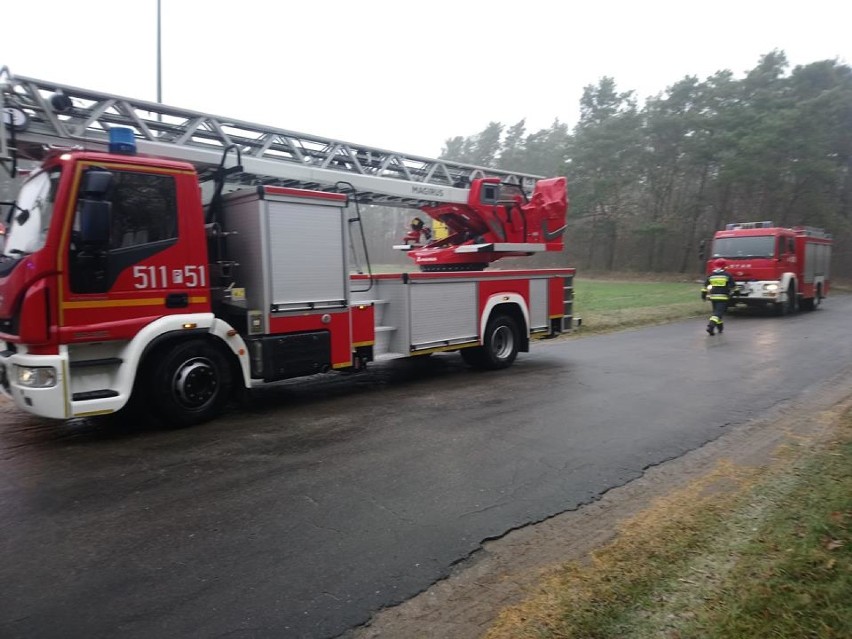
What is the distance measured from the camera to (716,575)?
10.0 feet

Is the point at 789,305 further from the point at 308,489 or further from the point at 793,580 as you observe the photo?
the point at 308,489

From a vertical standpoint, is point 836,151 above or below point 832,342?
above

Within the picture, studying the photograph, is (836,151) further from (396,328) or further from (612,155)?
(396,328)

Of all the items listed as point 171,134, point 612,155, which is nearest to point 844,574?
point 171,134

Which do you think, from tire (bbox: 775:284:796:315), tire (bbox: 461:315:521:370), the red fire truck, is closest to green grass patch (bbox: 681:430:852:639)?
tire (bbox: 461:315:521:370)

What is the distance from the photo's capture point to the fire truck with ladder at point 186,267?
5.23m

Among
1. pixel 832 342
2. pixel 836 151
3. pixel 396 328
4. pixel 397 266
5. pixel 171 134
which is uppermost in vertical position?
pixel 836 151

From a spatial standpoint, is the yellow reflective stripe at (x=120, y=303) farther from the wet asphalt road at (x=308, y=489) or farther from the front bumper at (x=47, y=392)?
the wet asphalt road at (x=308, y=489)

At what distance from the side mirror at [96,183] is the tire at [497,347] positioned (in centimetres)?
578

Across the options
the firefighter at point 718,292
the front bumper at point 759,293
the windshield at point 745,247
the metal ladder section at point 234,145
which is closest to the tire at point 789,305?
the front bumper at point 759,293

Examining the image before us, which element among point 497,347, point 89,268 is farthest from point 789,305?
point 89,268

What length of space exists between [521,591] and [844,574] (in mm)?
1560

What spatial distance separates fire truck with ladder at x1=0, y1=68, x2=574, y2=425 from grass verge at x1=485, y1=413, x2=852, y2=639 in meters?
4.33

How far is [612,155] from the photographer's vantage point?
134ft
